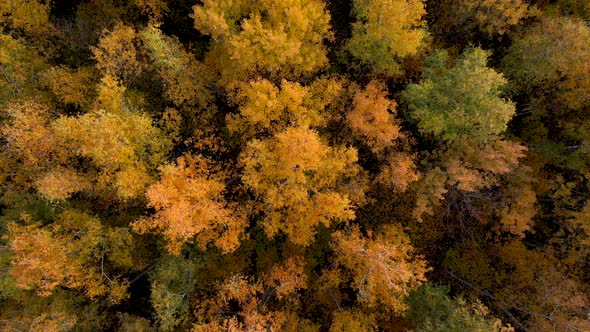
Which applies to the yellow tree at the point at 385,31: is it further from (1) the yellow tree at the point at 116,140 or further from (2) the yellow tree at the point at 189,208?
(1) the yellow tree at the point at 116,140

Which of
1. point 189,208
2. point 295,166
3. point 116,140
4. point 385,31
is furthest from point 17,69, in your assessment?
point 385,31

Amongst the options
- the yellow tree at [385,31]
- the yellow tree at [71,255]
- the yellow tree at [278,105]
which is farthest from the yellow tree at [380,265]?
the yellow tree at [71,255]

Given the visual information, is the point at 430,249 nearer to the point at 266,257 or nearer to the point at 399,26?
the point at 266,257

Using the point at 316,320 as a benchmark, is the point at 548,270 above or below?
above

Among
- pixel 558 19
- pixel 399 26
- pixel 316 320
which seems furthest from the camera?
pixel 316 320

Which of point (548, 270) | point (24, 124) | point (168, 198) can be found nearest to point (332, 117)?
point (168, 198)

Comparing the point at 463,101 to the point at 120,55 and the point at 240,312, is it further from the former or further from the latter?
the point at 120,55
